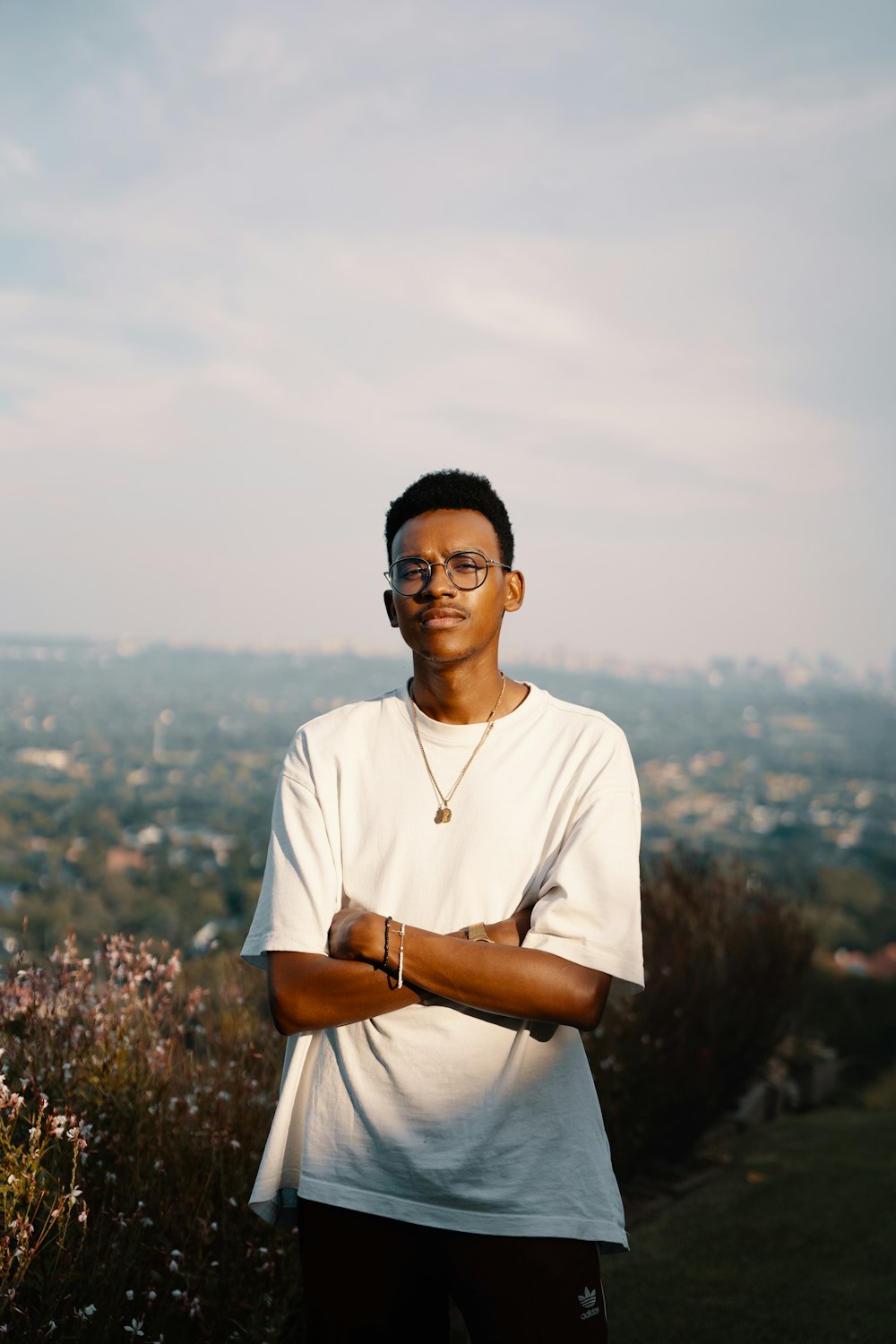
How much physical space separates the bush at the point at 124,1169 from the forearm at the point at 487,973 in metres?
0.96

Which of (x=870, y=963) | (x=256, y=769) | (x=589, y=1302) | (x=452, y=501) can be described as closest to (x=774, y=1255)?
(x=589, y=1302)

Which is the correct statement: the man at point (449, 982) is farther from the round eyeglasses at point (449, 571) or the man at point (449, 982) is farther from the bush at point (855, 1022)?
the bush at point (855, 1022)

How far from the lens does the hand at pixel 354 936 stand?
1741 millimetres

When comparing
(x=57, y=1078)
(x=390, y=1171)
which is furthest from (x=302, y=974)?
(x=57, y=1078)

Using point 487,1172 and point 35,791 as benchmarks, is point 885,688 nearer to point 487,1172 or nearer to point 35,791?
point 35,791

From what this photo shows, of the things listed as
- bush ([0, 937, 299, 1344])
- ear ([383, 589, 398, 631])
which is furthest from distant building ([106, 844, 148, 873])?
ear ([383, 589, 398, 631])

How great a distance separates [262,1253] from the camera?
2.81 meters

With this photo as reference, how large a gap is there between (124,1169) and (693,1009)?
3.45 metres

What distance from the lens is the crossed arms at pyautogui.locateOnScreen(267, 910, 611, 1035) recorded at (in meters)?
1.73

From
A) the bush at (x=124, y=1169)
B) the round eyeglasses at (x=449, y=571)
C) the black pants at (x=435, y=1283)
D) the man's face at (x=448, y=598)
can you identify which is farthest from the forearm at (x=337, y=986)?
the bush at (x=124, y=1169)

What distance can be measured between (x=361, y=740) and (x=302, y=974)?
1.41 feet

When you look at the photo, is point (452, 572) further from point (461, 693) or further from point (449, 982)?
point (449, 982)

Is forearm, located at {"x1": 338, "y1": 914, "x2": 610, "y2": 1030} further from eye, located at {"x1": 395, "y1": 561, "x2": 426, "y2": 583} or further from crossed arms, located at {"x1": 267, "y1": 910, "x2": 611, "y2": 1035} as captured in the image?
eye, located at {"x1": 395, "y1": 561, "x2": 426, "y2": 583}

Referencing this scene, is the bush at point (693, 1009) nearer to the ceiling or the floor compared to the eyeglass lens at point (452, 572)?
nearer to the floor
